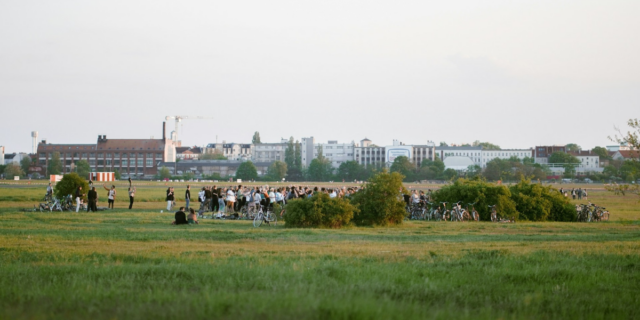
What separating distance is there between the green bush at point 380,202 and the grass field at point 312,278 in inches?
369

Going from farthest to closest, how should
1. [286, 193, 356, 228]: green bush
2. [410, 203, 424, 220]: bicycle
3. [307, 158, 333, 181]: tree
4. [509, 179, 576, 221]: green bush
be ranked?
[307, 158, 333, 181]: tree
[410, 203, 424, 220]: bicycle
[509, 179, 576, 221]: green bush
[286, 193, 356, 228]: green bush

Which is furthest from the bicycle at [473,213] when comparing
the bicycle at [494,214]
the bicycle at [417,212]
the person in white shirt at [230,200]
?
the person in white shirt at [230,200]

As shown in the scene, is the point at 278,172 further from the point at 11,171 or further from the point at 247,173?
the point at 11,171

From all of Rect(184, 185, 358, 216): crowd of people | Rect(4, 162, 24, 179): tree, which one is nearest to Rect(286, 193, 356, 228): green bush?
Rect(184, 185, 358, 216): crowd of people

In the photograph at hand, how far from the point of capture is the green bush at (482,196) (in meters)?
37.9

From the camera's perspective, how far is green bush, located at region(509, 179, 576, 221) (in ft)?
127

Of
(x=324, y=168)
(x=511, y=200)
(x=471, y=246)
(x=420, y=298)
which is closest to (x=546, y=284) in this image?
(x=420, y=298)

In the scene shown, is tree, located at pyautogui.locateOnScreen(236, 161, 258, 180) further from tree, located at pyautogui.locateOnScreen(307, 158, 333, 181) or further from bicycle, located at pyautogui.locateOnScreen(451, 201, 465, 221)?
bicycle, located at pyautogui.locateOnScreen(451, 201, 465, 221)

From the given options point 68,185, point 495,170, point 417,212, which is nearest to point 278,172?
point 495,170

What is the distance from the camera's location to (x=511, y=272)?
13672 mm

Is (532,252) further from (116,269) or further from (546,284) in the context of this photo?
(116,269)

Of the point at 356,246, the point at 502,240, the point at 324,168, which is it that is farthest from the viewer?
the point at 324,168

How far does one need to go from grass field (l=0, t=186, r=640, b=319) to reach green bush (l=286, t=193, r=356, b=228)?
671 cm

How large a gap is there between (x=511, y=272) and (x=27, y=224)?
22594 millimetres
